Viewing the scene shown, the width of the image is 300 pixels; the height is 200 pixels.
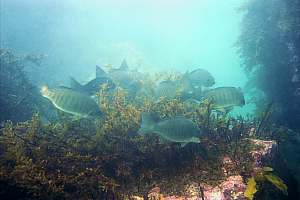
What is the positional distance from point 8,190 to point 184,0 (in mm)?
43435

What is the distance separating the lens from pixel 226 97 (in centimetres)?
558

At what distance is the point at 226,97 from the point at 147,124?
201 cm

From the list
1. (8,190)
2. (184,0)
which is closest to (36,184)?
(8,190)

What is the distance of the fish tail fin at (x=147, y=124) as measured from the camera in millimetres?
4180

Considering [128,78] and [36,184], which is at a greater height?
[128,78]

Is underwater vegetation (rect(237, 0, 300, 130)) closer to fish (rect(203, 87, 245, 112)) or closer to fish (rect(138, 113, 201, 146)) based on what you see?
fish (rect(203, 87, 245, 112))

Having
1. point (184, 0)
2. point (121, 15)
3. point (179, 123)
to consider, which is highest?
point (184, 0)

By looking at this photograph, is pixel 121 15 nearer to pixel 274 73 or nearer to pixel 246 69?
pixel 246 69

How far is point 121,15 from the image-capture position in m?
37.0

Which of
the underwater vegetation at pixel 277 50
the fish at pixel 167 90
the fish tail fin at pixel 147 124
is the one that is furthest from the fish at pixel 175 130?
the underwater vegetation at pixel 277 50

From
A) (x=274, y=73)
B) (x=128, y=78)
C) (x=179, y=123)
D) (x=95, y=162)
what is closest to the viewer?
(x=179, y=123)

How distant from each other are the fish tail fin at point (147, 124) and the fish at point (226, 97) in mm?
1692

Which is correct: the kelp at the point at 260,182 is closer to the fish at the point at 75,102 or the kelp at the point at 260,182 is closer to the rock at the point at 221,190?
the rock at the point at 221,190

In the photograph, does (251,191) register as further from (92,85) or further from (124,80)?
(124,80)
